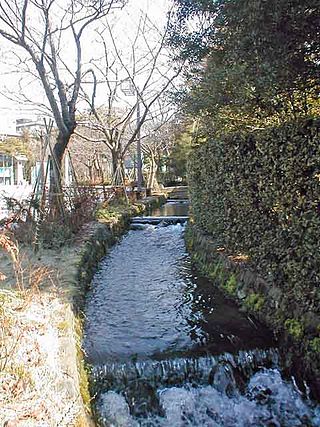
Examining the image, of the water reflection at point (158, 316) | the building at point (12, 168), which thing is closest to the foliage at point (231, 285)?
the water reflection at point (158, 316)

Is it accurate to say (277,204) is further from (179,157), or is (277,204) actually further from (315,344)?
(179,157)

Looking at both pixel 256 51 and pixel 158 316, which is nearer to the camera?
pixel 256 51

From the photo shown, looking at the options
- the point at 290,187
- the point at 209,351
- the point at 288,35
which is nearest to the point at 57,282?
the point at 209,351

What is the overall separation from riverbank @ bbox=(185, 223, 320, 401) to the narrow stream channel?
0.13 metres

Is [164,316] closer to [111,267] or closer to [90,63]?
[111,267]

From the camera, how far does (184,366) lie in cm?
452

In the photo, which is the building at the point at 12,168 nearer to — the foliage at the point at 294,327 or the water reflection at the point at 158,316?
the water reflection at the point at 158,316

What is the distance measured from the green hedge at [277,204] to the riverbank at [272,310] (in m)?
0.15

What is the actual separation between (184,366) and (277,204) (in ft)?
6.70

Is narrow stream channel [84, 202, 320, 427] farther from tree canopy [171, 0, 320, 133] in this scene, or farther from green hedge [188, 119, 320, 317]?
tree canopy [171, 0, 320, 133]

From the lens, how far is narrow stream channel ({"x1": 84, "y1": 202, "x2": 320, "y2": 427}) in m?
4.03

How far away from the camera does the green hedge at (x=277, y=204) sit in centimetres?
409

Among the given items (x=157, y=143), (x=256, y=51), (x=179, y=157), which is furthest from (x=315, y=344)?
(x=157, y=143)

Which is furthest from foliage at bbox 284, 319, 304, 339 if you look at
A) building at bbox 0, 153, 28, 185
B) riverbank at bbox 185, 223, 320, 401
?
building at bbox 0, 153, 28, 185
